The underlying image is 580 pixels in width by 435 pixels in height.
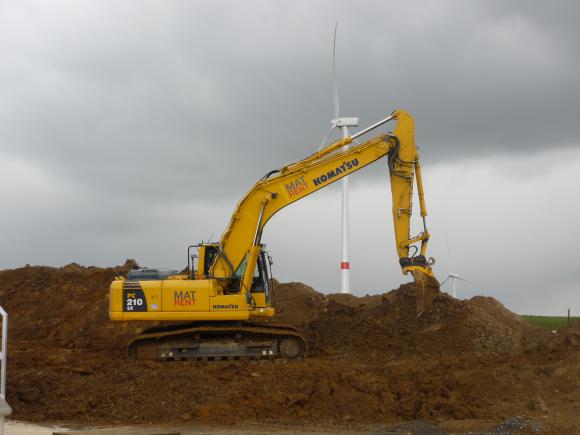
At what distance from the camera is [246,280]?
64.6 feet

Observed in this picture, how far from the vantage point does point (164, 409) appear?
48.8 ft

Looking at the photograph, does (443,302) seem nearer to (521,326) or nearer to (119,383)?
(521,326)

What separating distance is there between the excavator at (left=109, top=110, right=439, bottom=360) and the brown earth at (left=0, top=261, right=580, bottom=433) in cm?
85

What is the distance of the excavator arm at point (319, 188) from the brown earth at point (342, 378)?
99.5 inches

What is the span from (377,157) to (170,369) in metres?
7.20

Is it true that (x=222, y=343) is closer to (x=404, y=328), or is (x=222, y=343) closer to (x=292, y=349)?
(x=292, y=349)

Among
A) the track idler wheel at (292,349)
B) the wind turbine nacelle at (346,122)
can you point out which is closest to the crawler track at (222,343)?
the track idler wheel at (292,349)

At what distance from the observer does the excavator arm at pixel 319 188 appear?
65.2 ft

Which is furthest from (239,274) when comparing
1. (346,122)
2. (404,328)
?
(346,122)

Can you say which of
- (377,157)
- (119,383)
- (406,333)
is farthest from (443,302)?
(119,383)

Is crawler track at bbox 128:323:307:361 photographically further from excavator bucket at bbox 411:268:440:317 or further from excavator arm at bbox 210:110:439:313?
excavator bucket at bbox 411:268:440:317

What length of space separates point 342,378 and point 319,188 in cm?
595

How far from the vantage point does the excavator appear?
1947 cm

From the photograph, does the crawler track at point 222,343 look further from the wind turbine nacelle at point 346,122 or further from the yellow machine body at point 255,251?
the wind turbine nacelle at point 346,122
